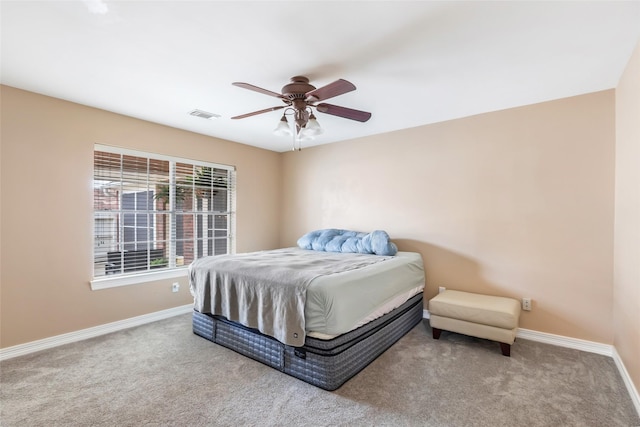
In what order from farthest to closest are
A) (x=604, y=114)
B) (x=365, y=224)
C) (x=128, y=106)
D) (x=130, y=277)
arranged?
(x=365, y=224), (x=130, y=277), (x=128, y=106), (x=604, y=114)

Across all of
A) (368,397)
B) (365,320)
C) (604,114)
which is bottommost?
(368,397)

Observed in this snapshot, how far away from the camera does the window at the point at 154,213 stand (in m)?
3.34

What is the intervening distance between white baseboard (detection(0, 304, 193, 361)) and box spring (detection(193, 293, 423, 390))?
820 millimetres

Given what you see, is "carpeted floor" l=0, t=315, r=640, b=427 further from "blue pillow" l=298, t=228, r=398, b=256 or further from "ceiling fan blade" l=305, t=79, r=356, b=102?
"ceiling fan blade" l=305, t=79, r=356, b=102

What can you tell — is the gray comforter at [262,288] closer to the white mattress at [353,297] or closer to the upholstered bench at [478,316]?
the white mattress at [353,297]

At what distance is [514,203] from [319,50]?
252cm

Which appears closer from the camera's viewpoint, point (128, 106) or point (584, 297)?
Result: point (584, 297)

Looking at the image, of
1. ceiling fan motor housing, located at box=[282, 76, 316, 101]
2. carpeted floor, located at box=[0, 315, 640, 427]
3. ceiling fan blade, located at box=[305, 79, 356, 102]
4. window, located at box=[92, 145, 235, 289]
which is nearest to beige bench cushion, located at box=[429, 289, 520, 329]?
carpeted floor, located at box=[0, 315, 640, 427]

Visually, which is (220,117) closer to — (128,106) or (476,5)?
(128,106)

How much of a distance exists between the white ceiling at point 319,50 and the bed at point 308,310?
5.34 feet

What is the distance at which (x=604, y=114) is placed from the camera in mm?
2732

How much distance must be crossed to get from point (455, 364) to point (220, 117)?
3.45 meters

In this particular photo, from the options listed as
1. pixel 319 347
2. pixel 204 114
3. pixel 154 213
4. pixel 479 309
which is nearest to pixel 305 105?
pixel 204 114

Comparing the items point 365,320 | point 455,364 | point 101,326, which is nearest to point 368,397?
point 365,320
